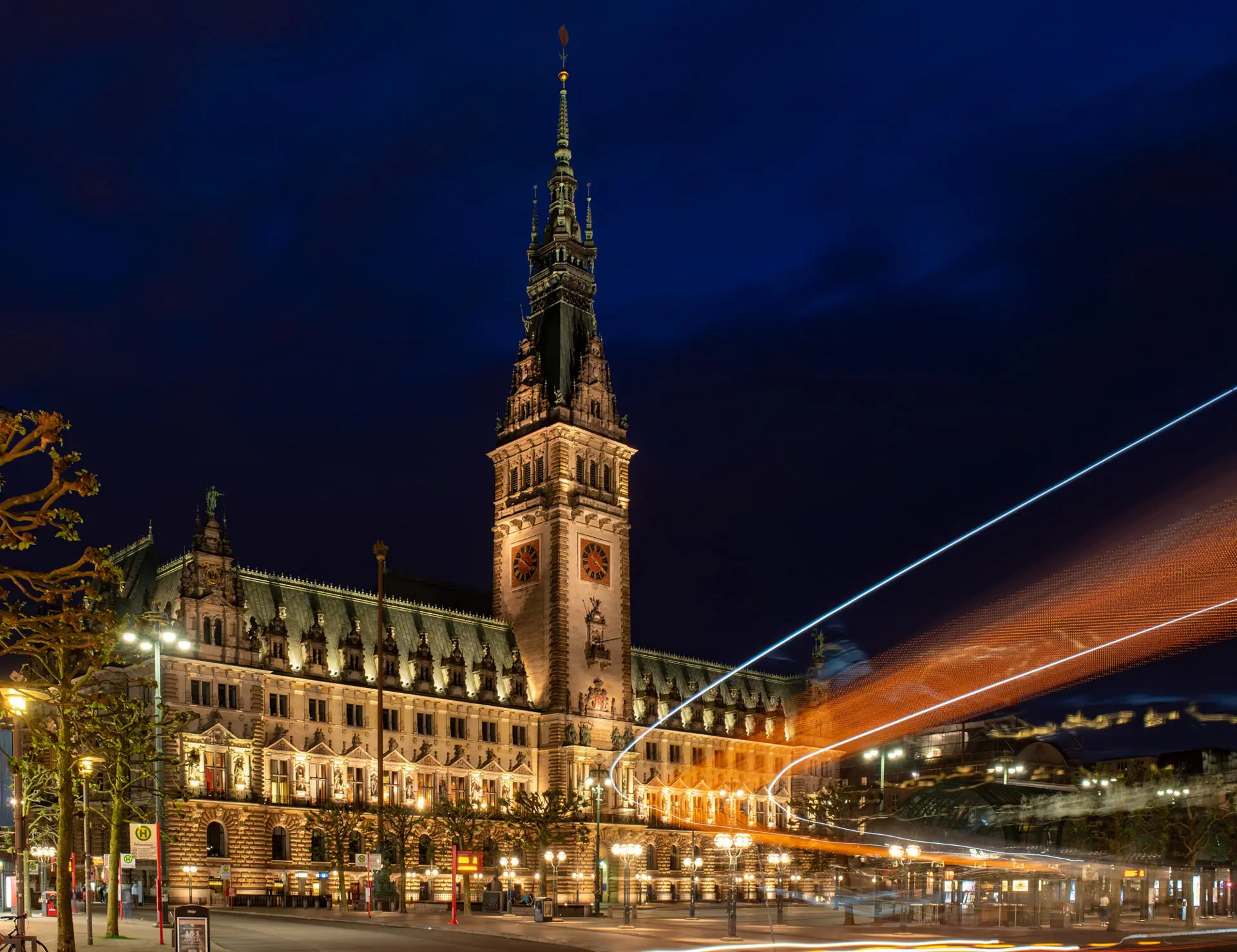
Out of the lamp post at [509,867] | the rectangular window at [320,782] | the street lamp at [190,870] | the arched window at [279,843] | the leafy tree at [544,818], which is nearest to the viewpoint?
the street lamp at [190,870]

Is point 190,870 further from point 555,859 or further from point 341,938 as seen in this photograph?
point 341,938

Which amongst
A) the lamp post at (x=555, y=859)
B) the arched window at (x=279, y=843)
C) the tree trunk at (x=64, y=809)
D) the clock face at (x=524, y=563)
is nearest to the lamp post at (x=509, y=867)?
the lamp post at (x=555, y=859)

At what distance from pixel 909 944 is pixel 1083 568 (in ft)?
61.8

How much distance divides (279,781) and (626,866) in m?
37.3

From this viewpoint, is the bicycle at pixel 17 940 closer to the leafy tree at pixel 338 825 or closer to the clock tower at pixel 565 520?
the leafy tree at pixel 338 825

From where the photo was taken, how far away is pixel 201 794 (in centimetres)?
10312

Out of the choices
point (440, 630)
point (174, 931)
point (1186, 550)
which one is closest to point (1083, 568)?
point (1186, 550)

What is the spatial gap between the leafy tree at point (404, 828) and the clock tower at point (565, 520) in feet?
54.0

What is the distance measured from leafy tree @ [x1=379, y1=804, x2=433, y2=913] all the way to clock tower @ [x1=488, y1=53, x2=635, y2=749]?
54.0 feet

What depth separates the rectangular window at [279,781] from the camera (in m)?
110

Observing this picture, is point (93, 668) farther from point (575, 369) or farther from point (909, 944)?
point (575, 369)

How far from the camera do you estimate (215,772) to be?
10538 centimetres

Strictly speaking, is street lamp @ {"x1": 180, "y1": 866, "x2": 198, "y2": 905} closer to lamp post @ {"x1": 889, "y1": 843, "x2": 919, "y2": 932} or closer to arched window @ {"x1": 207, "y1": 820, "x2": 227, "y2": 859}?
arched window @ {"x1": 207, "y1": 820, "x2": 227, "y2": 859}

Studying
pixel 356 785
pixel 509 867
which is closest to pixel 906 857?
pixel 509 867
